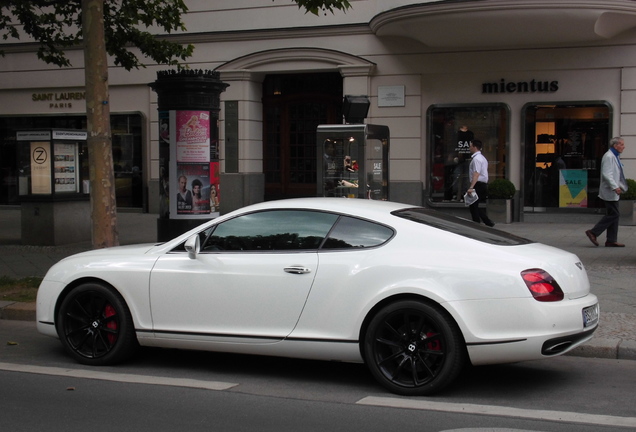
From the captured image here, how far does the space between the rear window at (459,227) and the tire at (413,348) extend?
2.45ft

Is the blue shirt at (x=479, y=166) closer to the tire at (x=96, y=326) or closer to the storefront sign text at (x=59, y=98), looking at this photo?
the tire at (x=96, y=326)

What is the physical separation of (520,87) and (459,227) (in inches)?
493

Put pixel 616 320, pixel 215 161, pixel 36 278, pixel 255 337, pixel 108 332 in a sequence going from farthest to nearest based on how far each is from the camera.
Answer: pixel 215 161
pixel 36 278
pixel 616 320
pixel 108 332
pixel 255 337

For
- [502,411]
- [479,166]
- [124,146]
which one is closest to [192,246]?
[502,411]

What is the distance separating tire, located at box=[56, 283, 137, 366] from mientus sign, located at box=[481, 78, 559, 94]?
43.8 ft

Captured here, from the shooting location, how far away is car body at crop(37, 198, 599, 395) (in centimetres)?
547

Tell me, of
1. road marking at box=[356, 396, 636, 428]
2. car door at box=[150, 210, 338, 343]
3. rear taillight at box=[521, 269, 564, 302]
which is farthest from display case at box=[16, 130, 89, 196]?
rear taillight at box=[521, 269, 564, 302]

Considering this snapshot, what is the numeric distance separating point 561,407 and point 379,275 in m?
1.56

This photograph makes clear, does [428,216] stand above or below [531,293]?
above

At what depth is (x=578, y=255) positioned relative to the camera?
474 inches

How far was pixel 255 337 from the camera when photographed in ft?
19.9

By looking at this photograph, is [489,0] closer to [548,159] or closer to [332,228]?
[548,159]

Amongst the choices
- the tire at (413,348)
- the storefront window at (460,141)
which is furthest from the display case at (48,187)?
the tire at (413,348)

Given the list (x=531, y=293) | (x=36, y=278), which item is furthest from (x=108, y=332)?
(x=36, y=278)
